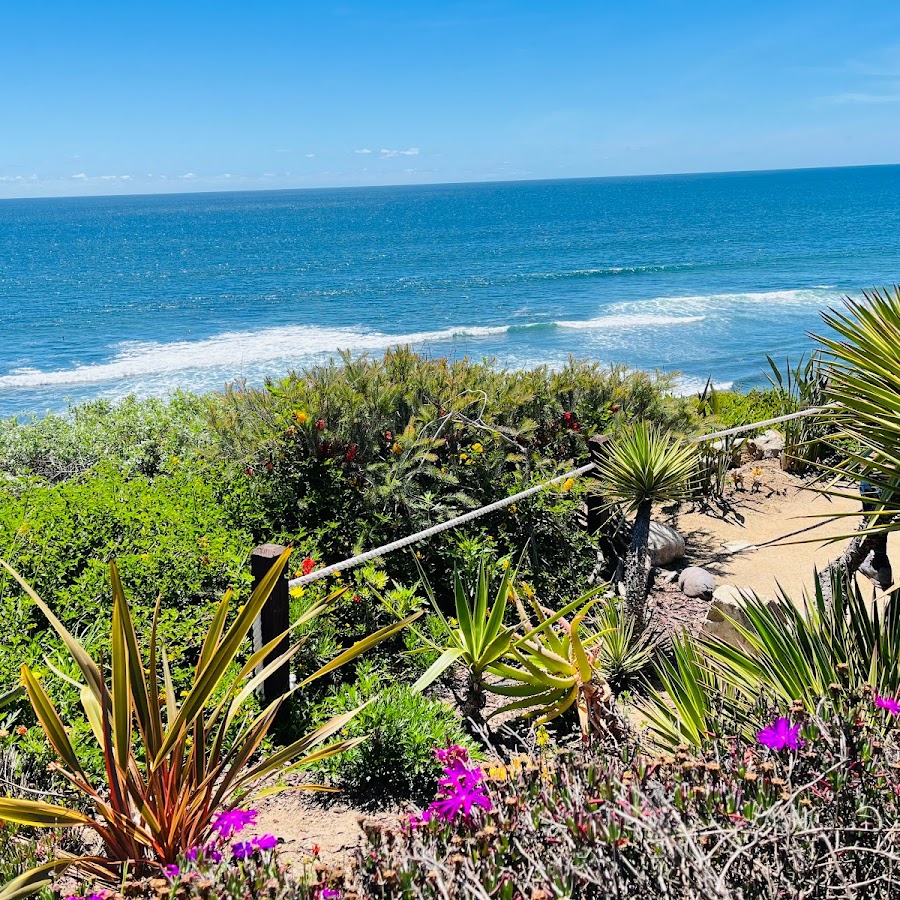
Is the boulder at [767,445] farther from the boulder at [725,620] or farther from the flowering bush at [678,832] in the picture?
the flowering bush at [678,832]

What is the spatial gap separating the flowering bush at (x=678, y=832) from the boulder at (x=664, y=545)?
3.52 m

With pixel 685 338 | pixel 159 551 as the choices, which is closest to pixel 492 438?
pixel 159 551

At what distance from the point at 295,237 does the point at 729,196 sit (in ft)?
252

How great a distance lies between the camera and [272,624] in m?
3.06

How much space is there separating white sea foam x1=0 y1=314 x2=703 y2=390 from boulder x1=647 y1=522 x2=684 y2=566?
16.5m

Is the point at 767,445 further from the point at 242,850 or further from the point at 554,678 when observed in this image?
the point at 242,850

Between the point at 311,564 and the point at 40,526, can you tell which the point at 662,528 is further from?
the point at 40,526

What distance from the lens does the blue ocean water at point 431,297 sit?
2339 cm

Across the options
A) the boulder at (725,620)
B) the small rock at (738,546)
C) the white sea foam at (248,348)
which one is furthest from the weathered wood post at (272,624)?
the white sea foam at (248,348)

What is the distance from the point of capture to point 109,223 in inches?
4373

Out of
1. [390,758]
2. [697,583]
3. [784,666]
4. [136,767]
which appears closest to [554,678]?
[390,758]

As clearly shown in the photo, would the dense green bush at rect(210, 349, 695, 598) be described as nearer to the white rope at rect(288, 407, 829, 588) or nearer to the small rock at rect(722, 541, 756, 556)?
the white rope at rect(288, 407, 829, 588)

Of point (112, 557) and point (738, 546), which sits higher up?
point (112, 557)

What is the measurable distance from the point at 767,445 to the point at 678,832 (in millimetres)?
7537
